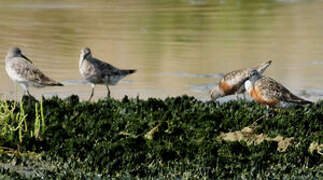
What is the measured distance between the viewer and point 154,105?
1270cm

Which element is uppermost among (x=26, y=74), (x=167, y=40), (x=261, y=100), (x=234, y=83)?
(x=167, y=40)

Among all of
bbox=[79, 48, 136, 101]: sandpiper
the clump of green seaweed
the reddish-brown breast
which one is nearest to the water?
bbox=[79, 48, 136, 101]: sandpiper

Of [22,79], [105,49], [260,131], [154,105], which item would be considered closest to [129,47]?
[105,49]

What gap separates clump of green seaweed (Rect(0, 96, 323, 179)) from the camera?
9.81 m

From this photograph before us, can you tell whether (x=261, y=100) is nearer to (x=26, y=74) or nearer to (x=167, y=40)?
(x=26, y=74)

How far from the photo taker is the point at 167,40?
2178 centimetres

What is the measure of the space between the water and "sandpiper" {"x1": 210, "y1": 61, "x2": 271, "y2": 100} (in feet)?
1.93

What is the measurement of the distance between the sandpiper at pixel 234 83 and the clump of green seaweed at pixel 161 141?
5.22 ft

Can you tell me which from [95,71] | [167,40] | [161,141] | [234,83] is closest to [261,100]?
[161,141]

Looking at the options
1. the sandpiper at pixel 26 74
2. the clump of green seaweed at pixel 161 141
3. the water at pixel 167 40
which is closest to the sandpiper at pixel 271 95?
the clump of green seaweed at pixel 161 141

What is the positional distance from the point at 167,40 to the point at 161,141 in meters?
11.1

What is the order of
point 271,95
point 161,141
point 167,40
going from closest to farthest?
point 161,141
point 271,95
point 167,40

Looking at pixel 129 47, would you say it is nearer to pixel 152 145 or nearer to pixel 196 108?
pixel 196 108

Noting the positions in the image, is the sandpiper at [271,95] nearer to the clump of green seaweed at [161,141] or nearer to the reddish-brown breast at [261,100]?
the reddish-brown breast at [261,100]
